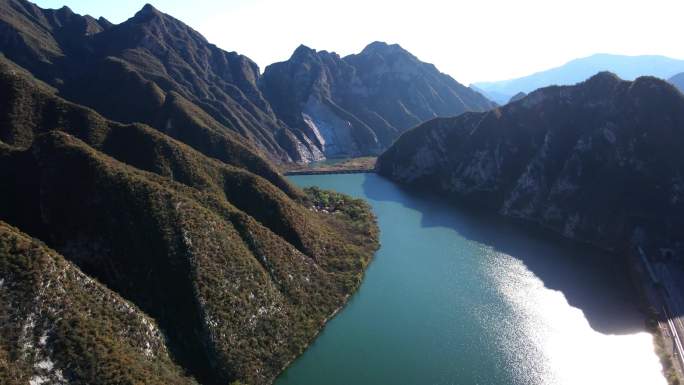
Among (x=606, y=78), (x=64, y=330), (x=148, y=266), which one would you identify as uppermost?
(x=606, y=78)

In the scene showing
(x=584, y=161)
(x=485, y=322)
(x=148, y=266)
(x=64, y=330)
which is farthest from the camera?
(x=584, y=161)

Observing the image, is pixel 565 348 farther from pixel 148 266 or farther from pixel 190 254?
pixel 148 266

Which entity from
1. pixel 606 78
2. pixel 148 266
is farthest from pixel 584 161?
pixel 148 266

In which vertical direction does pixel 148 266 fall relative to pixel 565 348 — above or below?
above

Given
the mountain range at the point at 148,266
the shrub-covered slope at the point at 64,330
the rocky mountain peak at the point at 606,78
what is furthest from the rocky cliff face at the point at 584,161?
the shrub-covered slope at the point at 64,330

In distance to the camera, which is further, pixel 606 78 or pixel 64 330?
pixel 606 78

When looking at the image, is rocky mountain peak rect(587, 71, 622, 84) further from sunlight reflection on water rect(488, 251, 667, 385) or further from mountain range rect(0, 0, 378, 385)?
mountain range rect(0, 0, 378, 385)
